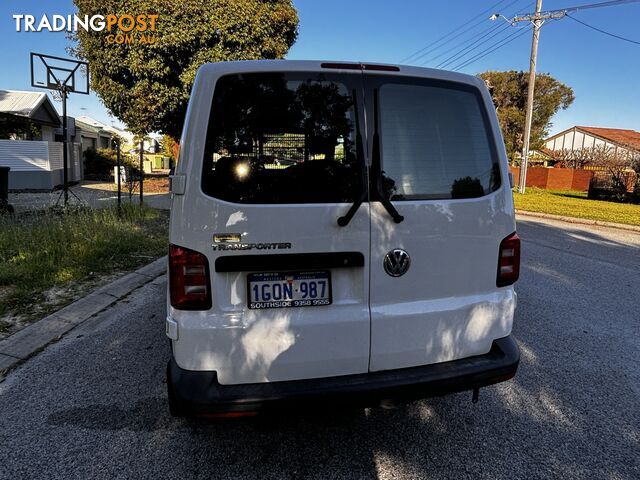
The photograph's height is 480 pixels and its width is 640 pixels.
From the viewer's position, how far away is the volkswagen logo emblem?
2.22 meters

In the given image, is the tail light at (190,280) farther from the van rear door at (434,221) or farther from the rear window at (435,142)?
the rear window at (435,142)

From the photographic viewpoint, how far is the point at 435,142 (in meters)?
2.35

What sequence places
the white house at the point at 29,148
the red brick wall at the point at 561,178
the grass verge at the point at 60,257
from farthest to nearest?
the red brick wall at the point at 561,178 → the white house at the point at 29,148 → the grass verge at the point at 60,257

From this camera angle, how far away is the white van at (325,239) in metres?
2.07

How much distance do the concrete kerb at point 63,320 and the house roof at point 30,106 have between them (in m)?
16.8

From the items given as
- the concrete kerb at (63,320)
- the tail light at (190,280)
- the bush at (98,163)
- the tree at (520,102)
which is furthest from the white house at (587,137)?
the tail light at (190,280)

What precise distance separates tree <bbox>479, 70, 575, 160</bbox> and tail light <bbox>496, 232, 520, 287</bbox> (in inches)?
1528

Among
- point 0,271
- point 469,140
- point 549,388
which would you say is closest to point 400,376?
point 469,140

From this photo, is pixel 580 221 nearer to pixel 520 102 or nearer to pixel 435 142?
pixel 435 142

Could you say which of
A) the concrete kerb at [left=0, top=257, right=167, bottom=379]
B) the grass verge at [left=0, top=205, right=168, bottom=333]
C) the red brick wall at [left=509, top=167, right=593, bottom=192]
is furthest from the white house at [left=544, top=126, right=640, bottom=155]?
the concrete kerb at [left=0, top=257, right=167, bottom=379]

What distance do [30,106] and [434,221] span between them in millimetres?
21963

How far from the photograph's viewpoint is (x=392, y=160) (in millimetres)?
2250

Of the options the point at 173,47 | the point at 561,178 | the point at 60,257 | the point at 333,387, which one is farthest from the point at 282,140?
the point at 561,178

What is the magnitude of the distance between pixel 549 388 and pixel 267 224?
8.11 feet
